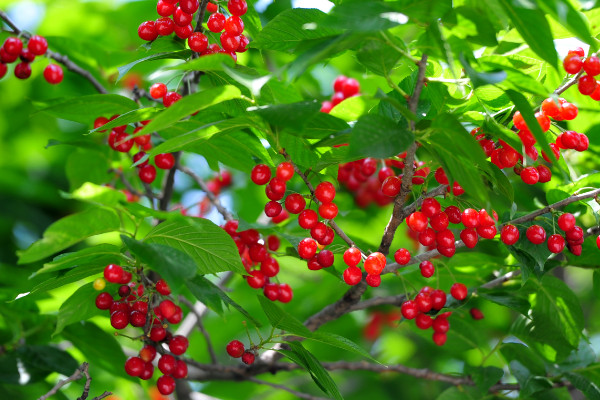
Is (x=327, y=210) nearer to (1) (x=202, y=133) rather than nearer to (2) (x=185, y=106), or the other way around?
A: (1) (x=202, y=133)

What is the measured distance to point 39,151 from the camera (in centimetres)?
428

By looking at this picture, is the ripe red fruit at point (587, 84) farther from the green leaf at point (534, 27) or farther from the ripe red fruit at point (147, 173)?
the ripe red fruit at point (147, 173)

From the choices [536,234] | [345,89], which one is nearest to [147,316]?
[536,234]

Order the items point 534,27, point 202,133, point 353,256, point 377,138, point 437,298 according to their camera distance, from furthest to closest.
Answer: point 437,298, point 353,256, point 202,133, point 377,138, point 534,27

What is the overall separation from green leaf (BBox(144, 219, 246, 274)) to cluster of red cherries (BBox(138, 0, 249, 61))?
20.2 inches

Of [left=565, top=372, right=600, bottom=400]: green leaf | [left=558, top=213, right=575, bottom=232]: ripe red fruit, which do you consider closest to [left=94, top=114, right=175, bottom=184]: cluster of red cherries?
[left=558, top=213, right=575, bottom=232]: ripe red fruit

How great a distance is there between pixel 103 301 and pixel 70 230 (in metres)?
0.44

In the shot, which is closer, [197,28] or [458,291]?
[197,28]

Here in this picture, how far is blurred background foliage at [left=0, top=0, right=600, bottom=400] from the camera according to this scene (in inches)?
100

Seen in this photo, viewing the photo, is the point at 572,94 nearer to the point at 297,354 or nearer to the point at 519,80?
the point at 519,80

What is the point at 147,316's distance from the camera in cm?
204

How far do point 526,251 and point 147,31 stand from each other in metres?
1.27

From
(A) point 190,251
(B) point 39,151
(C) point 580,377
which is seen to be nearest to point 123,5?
(B) point 39,151

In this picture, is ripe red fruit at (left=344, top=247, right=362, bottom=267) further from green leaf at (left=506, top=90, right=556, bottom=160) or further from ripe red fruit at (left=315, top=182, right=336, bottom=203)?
green leaf at (left=506, top=90, right=556, bottom=160)
